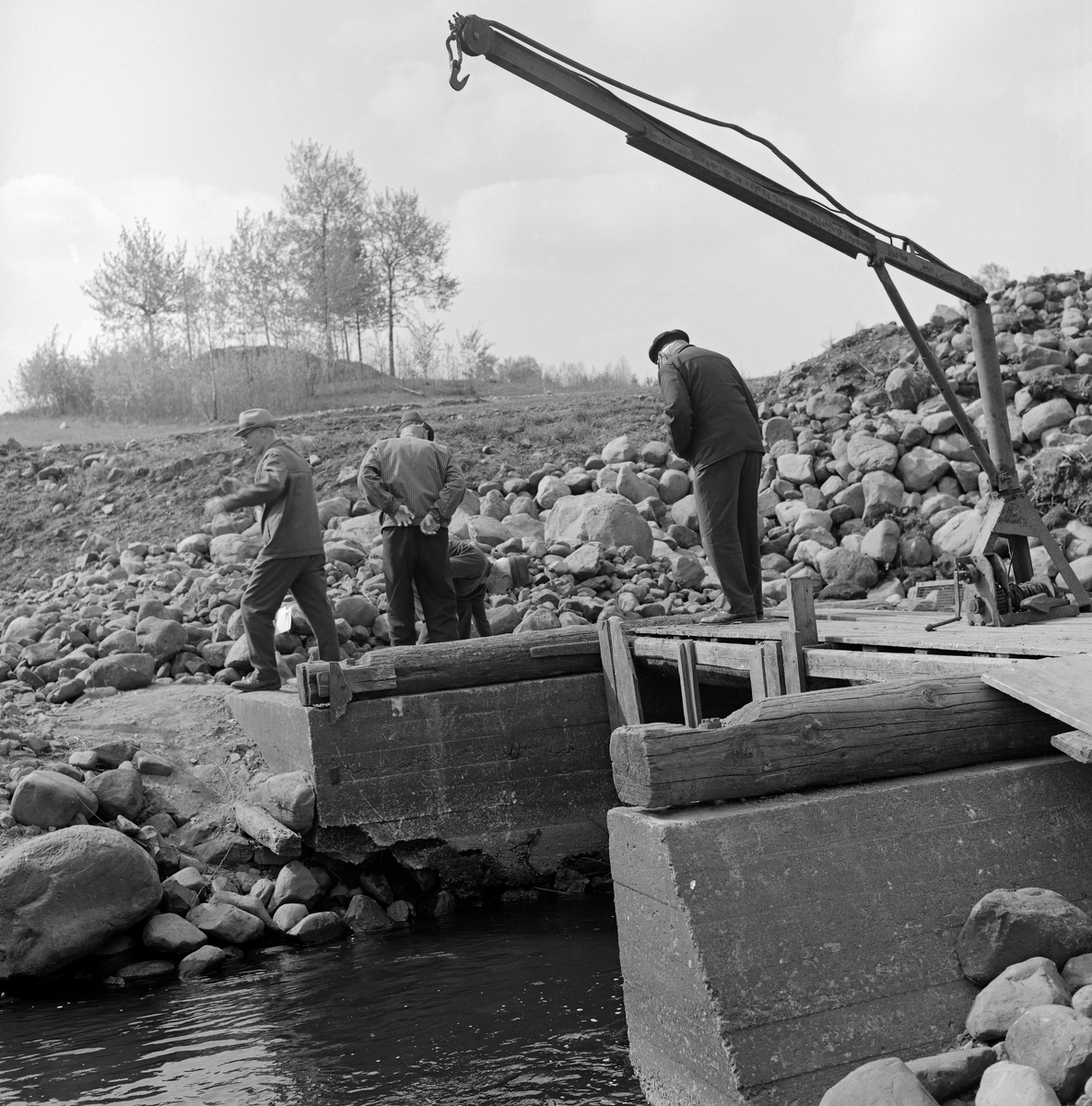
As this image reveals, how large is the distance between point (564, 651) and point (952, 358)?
1059cm

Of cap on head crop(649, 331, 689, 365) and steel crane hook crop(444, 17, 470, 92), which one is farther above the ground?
steel crane hook crop(444, 17, 470, 92)

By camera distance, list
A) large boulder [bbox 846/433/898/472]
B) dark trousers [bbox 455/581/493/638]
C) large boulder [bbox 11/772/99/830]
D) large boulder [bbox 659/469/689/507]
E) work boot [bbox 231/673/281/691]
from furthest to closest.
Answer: large boulder [bbox 659/469/689/507] < large boulder [bbox 846/433/898/472] < dark trousers [bbox 455/581/493/638] < work boot [bbox 231/673/281/691] < large boulder [bbox 11/772/99/830]

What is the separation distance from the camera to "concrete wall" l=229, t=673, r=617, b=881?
25.8 feet

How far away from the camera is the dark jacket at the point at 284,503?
853 centimetres

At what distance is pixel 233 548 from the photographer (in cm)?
1390

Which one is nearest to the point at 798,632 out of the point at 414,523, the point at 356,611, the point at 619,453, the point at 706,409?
the point at 706,409

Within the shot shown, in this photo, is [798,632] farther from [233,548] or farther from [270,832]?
[233,548]

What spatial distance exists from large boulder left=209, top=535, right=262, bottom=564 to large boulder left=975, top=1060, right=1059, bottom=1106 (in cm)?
1136

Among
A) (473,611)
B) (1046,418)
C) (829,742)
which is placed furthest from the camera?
(1046,418)

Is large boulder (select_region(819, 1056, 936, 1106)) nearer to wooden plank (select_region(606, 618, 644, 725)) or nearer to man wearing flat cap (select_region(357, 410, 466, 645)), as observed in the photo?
wooden plank (select_region(606, 618, 644, 725))

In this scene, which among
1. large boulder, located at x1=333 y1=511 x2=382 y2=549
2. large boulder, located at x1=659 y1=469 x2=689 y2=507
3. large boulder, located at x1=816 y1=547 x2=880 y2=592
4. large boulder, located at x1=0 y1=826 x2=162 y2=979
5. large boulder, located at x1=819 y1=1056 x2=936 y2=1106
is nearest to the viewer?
large boulder, located at x1=819 y1=1056 x2=936 y2=1106

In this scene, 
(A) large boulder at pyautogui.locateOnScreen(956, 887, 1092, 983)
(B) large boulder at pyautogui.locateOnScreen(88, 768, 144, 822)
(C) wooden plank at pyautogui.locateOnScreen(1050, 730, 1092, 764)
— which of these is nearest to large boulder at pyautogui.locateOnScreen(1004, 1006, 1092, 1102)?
(A) large boulder at pyautogui.locateOnScreen(956, 887, 1092, 983)

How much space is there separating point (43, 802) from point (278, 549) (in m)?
2.27

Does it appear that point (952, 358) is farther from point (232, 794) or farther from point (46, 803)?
point (46, 803)
